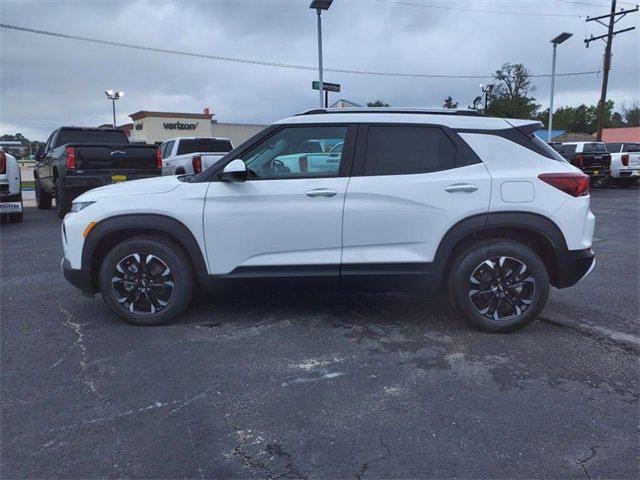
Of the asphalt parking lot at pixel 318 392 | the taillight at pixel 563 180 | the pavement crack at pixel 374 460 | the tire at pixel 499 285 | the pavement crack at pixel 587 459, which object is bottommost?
the pavement crack at pixel 587 459

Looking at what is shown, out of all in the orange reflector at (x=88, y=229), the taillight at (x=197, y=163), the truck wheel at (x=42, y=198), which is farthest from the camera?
the truck wheel at (x=42, y=198)

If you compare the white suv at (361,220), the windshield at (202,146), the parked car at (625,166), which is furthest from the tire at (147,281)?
the parked car at (625,166)

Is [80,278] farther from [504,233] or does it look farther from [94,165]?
[94,165]

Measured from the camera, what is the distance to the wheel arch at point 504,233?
162 inches

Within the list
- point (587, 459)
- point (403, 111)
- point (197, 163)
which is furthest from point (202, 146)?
point (587, 459)

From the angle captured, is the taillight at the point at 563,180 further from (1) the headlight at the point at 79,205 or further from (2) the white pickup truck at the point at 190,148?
(2) the white pickup truck at the point at 190,148

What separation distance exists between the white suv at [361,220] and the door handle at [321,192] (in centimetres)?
2

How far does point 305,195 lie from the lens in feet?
13.6

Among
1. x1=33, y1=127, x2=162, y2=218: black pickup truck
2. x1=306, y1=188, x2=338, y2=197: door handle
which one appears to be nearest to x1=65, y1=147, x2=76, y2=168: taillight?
x1=33, y1=127, x2=162, y2=218: black pickup truck

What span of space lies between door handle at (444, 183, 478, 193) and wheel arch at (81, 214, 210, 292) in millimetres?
2103

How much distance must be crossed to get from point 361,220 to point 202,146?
39.7 feet

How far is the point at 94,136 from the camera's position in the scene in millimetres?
12555

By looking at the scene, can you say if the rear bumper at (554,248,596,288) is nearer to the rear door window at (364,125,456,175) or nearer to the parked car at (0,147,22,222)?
the rear door window at (364,125,456,175)

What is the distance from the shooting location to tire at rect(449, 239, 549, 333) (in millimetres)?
4148
